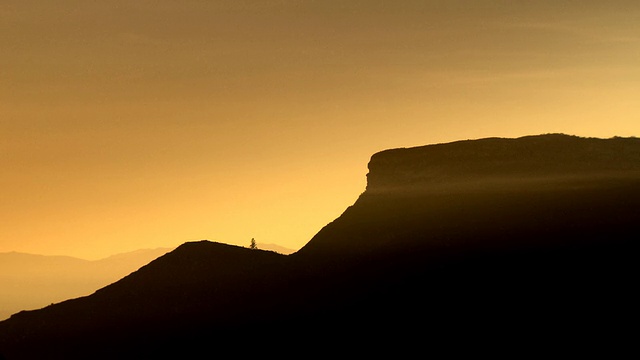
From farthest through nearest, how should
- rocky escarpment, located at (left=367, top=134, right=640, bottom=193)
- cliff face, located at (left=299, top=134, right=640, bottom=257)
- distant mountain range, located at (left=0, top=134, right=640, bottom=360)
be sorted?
rocky escarpment, located at (left=367, top=134, right=640, bottom=193) → cliff face, located at (left=299, top=134, right=640, bottom=257) → distant mountain range, located at (left=0, top=134, right=640, bottom=360)

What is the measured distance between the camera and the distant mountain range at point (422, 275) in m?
75.9

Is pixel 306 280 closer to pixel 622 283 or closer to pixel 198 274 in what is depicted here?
pixel 198 274

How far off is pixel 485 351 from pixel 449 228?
35232 millimetres

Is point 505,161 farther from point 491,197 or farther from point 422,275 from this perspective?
point 422,275

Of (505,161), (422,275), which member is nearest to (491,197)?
(505,161)

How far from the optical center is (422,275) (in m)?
91.1

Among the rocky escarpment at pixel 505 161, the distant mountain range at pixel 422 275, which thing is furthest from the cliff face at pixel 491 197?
the distant mountain range at pixel 422 275

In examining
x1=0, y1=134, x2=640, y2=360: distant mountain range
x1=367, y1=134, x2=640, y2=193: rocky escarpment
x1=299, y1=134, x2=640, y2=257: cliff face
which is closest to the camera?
x1=0, y1=134, x2=640, y2=360: distant mountain range

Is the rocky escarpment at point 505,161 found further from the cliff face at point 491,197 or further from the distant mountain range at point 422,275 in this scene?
the distant mountain range at point 422,275

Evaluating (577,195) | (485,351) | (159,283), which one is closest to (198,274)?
(159,283)

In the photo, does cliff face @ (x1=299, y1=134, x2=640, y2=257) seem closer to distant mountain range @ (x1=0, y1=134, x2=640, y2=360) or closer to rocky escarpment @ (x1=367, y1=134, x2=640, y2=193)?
rocky escarpment @ (x1=367, y1=134, x2=640, y2=193)

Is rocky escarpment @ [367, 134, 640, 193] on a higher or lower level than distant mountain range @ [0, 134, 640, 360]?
higher

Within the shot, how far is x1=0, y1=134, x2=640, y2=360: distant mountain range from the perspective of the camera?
7588cm

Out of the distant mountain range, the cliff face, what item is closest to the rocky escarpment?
the cliff face
